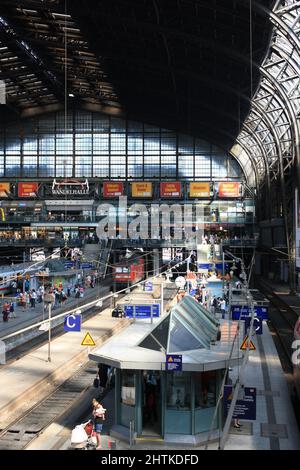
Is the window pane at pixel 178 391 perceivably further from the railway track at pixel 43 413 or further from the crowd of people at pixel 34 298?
the crowd of people at pixel 34 298

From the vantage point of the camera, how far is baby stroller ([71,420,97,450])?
504 inches

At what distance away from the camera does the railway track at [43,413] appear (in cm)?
1574

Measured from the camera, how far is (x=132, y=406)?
46.7 ft

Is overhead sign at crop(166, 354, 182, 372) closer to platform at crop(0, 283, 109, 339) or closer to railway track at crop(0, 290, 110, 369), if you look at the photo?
railway track at crop(0, 290, 110, 369)

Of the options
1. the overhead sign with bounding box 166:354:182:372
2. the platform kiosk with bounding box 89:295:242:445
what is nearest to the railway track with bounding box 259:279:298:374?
the platform kiosk with bounding box 89:295:242:445

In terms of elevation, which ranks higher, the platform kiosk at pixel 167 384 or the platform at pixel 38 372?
the platform kiosk at pixel 167 384

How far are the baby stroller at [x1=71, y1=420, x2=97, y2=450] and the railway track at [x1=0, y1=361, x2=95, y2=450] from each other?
2.71 metres

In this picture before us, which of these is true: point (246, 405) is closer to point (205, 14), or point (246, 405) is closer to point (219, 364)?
point (219, 364)

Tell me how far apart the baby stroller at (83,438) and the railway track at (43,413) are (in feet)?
8.89

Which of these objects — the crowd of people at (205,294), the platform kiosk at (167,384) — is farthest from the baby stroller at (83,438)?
the crowd of people at (205,294)

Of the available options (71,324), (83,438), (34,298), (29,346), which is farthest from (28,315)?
(83,438)

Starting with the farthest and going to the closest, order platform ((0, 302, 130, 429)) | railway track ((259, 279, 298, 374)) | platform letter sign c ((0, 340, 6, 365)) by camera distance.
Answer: railway track ((259, 279, 298, 374)) < platform letter sign c ((0, 340, 6, 365)) < platform ((0, 302, 130, 429))

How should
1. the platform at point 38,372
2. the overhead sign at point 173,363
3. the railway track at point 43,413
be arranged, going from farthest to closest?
the platform at point 38,372
the railway track at point 43,413
the overhead sign at point 173,363

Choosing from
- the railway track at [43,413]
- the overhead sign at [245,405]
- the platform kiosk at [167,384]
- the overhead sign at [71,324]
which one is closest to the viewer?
the overhead sign at [245,405]
